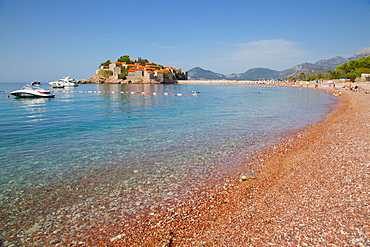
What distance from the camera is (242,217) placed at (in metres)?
5.24

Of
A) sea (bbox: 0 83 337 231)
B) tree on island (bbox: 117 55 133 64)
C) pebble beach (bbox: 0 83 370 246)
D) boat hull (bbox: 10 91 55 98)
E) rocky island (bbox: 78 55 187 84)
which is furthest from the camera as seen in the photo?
tree on island (bbox: 117 55 133 64)

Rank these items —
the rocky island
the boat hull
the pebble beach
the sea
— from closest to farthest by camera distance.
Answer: the pebble beach, the sea, the boat hull, the rocky island

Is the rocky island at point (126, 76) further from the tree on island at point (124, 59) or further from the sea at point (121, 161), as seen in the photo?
the sea at point (121, 161)

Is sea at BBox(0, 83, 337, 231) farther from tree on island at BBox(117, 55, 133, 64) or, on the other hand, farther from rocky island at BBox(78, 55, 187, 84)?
tree on island at BBox(117, 55, 133, 64)

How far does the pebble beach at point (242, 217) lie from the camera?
4.41 m

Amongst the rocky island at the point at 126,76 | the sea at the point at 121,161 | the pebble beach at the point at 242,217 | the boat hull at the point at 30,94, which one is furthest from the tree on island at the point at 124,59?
the pebble beach at the point at 242,217

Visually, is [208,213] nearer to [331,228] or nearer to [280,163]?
[331,228]

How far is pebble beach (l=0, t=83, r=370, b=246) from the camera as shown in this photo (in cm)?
441

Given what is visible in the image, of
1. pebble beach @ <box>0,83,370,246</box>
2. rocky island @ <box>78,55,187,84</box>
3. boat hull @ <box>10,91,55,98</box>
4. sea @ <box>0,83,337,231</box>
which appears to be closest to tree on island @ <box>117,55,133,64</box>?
rocky island @ <box>78,55,187,84</box>

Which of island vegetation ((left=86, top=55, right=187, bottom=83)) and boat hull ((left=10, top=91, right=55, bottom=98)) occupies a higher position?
island vegetation ((left=86, top=55, right=187, bottom=83))

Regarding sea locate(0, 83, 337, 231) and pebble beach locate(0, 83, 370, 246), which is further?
sea locate(0, 83, 337, 231)

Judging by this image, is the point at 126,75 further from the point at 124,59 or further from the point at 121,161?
the point at 121,161

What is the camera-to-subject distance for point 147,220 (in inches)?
214

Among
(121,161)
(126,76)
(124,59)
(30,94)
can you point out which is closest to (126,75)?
(126,76)
